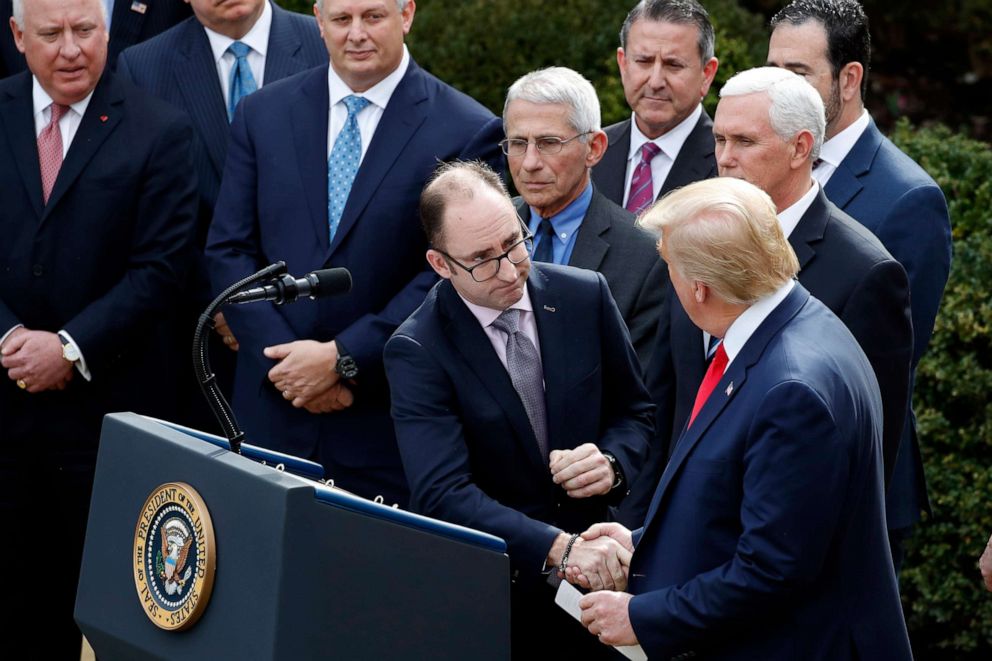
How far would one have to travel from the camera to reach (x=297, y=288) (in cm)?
354

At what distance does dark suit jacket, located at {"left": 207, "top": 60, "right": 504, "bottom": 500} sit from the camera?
4.99 metres

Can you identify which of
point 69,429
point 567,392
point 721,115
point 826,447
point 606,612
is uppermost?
point 721,115

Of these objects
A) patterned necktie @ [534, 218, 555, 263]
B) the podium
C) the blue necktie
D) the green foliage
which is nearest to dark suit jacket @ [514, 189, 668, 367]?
patterned necktie @ [534, 218, 555, 263]

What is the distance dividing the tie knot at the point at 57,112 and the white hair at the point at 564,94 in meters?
1.67

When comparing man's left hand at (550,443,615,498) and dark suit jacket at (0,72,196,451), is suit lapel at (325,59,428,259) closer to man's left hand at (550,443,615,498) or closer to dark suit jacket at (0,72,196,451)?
dark suit jacket at (0,72,196,451)

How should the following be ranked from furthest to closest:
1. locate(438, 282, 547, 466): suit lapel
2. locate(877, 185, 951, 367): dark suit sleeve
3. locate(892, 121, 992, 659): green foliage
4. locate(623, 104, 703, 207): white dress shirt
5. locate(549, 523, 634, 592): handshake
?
locate(892, 121, 992, 659): green foliage, locate(623, 104, 703, 207): white dress shirt, locate(877, 185, 951, 367): dark suit sleeve, locate(438, 282, 547, 466): suit lapel, locate(549, 523, 634, 592): handshake

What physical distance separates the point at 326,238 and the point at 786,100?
1.63 meters

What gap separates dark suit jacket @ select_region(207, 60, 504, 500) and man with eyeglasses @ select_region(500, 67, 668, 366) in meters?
0.31

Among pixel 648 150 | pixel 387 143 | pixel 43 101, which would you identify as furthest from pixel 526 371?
pixel 43 101

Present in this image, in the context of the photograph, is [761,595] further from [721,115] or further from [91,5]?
[91,5]

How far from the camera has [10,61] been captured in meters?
6.04

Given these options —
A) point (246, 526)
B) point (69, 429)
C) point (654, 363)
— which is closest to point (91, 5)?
point (69, 429)

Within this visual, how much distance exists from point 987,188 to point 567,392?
122 inches

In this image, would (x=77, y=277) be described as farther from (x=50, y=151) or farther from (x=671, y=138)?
(x=671, y=138)
